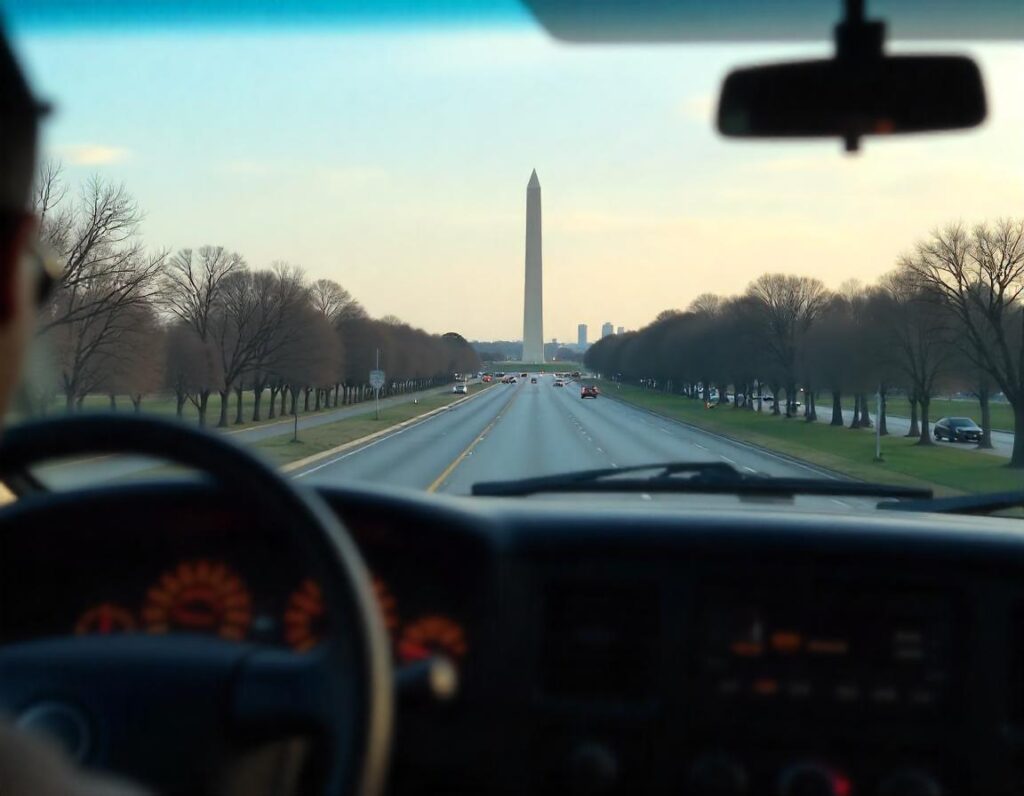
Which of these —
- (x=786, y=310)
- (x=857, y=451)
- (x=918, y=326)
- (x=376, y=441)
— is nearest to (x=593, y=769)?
(x=857, y=451)

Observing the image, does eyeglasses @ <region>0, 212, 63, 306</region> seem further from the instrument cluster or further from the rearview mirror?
the rearview mirror

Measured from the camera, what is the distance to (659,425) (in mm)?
22266

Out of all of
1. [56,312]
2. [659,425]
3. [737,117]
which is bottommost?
[659,425]

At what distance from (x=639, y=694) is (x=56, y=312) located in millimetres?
4842

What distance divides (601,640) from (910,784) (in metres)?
1.05

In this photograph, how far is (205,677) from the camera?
106 inches

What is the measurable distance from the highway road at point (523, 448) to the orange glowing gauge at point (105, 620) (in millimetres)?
741

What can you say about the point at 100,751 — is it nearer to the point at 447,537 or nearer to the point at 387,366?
the point at 447,537

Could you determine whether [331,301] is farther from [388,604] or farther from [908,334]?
[908,334]

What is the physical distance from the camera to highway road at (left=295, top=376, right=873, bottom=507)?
1007cm

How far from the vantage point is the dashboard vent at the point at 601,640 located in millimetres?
3828

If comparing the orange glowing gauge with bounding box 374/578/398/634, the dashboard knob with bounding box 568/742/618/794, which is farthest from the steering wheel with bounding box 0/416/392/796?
the dashboard knob with bounding box 568/742/618/794

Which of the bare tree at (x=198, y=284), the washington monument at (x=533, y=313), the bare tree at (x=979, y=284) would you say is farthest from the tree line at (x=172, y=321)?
the washington monument at (x=533, y=313)

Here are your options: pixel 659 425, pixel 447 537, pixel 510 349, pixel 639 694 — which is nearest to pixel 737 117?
pixel 447 537
